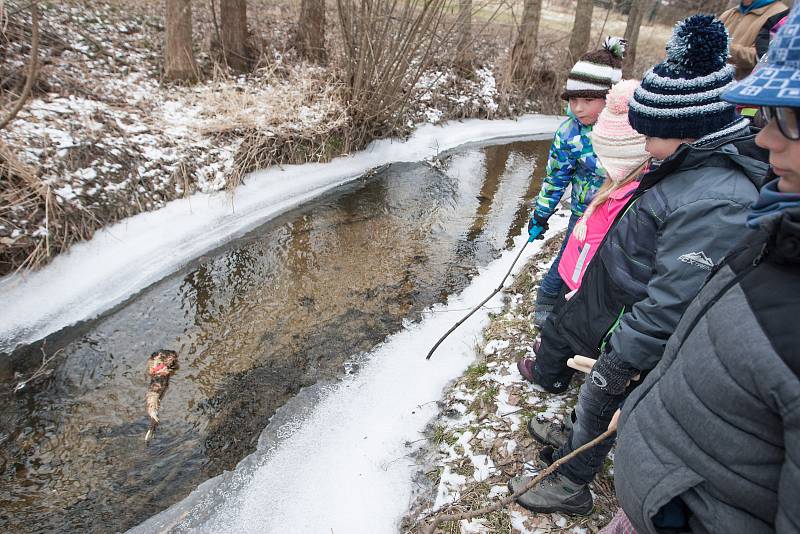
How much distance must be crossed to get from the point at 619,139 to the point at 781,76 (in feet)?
3.78

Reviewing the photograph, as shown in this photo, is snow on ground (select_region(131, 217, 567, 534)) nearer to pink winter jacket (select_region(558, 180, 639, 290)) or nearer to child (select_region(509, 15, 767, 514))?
pink winter jacket (select_region(558, 180, 639, 290))

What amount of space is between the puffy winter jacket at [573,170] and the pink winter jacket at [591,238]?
60 centimetres

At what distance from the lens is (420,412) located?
3029 mm

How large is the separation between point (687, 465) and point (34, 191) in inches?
199

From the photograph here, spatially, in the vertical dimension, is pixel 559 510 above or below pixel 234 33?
below

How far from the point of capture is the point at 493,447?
8.45 feet

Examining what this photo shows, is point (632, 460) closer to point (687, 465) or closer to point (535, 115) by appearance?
point (687, 465)

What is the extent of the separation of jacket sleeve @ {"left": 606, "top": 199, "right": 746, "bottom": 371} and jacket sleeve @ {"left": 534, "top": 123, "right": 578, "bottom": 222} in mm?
1460

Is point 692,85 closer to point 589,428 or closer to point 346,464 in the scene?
point 589,428

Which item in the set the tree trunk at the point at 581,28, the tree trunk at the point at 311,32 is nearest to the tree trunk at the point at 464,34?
the tree trunk at the point at 581,28

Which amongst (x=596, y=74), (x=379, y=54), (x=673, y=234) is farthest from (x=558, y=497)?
(x=379, y=54)

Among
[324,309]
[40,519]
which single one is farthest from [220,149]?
[40,519]

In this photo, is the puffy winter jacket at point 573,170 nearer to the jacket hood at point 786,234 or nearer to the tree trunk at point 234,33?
the jacket hood at point 786,234

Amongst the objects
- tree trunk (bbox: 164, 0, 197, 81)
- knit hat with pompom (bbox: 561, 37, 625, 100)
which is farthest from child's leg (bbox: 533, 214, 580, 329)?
tree trunk (bbox: 164, 0, 197, 81)
